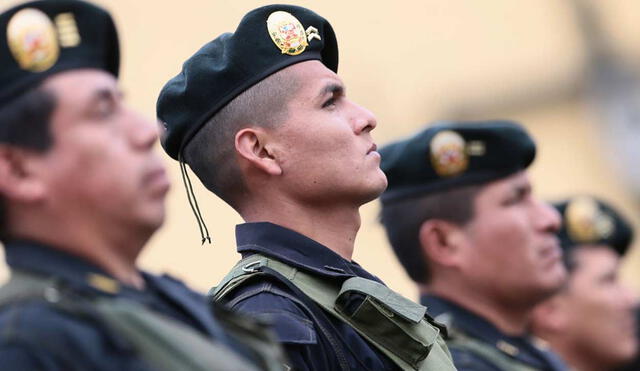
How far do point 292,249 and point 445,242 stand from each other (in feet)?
4.34

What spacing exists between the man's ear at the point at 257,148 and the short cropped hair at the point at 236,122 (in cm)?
2

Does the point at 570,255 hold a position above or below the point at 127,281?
below

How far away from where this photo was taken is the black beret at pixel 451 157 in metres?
4.72

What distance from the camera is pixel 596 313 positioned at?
6105mm

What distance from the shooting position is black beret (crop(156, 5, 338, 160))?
365 centimetres

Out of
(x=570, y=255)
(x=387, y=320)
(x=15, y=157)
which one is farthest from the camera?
(x=570, y=255)

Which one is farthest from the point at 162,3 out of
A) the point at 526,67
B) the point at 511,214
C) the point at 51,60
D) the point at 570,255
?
the point at 51,60

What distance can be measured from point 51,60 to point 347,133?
1.11 metres

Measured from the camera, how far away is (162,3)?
1086 cm

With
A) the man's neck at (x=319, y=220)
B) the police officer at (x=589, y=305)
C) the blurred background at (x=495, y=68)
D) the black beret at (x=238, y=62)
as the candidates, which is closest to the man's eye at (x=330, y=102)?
the black beret at (x=238, y=62)

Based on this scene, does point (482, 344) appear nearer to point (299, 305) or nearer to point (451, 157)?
point (451, 157)

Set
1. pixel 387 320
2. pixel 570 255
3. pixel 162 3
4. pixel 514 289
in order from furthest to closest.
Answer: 1. pixel 162 3
2. pixel 570 255
3. pixel 514 289
4. pixel 387 320

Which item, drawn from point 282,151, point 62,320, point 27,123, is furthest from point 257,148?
point 62,320

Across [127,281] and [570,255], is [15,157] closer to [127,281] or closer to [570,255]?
[127,281]
